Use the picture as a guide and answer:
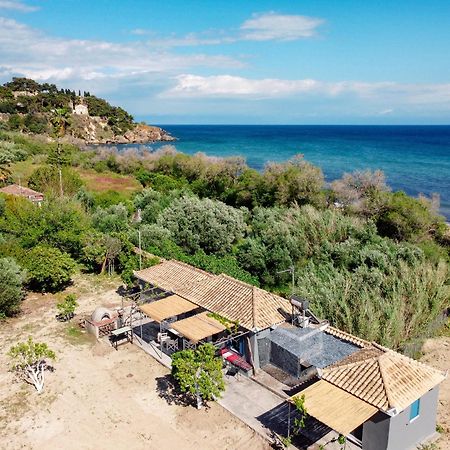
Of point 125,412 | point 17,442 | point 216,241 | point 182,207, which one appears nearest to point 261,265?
point 216,241

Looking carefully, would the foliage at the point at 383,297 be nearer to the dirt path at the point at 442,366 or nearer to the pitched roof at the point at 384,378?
the dirt path at the point at 442,366

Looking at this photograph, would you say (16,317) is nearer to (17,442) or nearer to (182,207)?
(17,442)

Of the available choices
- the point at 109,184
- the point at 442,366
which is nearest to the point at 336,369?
the point at 442,366

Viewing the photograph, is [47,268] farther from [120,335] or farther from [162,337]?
[162,337]

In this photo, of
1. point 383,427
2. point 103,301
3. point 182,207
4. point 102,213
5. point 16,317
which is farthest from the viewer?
point 102,213

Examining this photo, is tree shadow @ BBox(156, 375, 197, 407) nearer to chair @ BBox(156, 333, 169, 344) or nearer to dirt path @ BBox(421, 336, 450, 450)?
chair @ BBox(156, 333, 169, 344)
